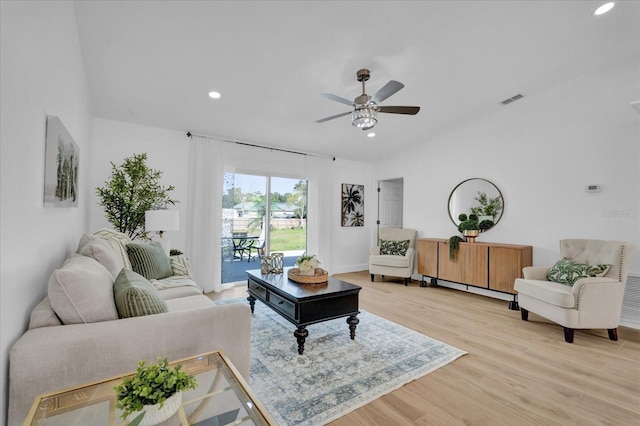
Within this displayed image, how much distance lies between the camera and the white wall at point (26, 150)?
1049 millimetres

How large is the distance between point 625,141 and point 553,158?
2.21ft

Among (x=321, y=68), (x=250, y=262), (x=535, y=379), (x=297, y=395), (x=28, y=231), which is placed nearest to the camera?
(x=28, y=231)

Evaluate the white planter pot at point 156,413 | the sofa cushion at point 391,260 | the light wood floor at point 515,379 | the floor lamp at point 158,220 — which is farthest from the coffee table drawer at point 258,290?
the sofa cushion at point 391,260

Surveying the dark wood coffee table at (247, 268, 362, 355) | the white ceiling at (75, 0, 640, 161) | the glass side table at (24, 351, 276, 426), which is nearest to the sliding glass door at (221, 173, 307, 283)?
the white ceiling at (75, 0, 640, 161)

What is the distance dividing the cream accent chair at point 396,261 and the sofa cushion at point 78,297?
4.33 m

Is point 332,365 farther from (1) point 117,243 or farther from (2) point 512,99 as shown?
(2) point 512,99

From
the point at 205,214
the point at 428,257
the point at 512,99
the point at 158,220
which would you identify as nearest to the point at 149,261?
the point at 158,220

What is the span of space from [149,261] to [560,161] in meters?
5.09

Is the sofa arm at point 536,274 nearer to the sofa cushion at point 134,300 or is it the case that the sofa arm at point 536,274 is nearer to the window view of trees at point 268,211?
the window view of trees at point 268,211

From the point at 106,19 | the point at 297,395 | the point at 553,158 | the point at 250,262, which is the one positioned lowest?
the point at 297,395

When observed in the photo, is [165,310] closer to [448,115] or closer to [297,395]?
[297,395]

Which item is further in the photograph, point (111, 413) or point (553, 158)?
point (553, 158)

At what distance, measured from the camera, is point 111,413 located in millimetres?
938

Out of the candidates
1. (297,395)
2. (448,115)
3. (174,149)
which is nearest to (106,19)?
(174,149)
